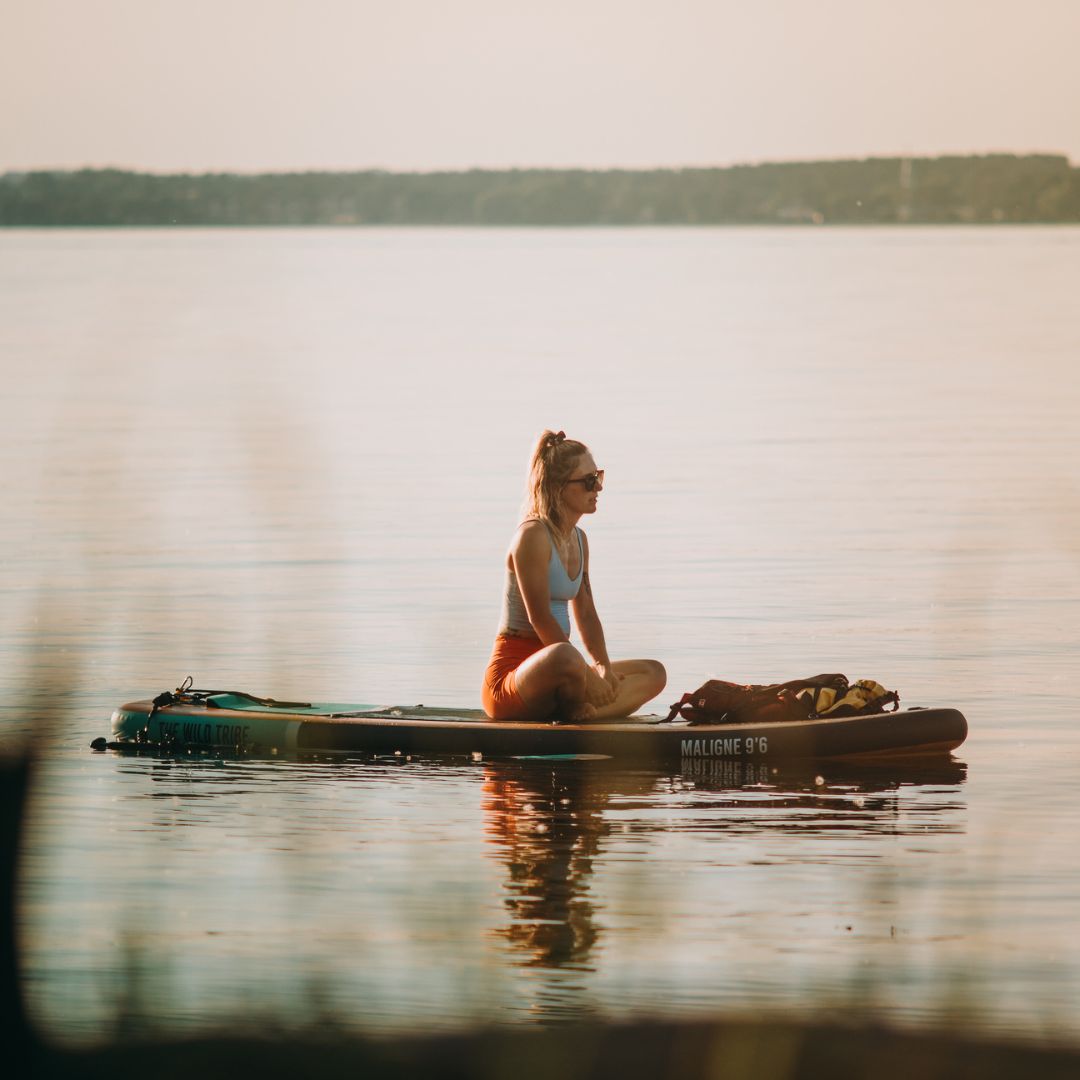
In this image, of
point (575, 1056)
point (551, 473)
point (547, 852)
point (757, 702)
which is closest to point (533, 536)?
point (551, 473)

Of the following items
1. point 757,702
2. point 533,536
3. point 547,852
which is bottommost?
point 547,852

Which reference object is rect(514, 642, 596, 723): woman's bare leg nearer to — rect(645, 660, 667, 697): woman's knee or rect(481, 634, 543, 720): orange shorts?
rect(481, 634, 543, 720): orange shorts

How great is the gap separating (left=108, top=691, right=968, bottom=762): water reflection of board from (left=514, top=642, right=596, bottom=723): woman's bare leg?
104 mm

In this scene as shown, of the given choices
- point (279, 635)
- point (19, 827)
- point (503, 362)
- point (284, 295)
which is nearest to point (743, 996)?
point (19, 827)

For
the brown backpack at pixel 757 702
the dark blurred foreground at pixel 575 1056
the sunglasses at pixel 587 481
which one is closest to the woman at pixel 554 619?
the sunglasses at pixel 587 481

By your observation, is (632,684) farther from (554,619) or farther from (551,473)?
(551,473)

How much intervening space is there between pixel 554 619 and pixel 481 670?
391cm

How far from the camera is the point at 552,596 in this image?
30.0 ft

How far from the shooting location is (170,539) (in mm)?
19453

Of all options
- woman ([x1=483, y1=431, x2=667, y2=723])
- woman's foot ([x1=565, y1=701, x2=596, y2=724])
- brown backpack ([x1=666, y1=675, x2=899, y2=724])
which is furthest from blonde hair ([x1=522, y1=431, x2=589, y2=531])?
brown backpack ([x1=666, y1=675, x2=899, y2=724])

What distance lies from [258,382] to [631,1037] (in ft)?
5.80

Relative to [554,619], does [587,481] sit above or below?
above

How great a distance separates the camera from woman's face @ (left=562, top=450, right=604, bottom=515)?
8.91 meters

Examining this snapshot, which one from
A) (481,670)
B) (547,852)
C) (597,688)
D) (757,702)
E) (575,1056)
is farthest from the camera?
(481,670)
